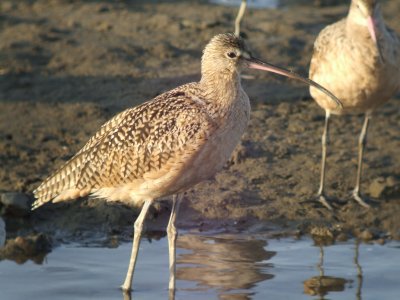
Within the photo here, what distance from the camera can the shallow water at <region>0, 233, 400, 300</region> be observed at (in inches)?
292

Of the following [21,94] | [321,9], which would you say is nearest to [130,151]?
[21,94]

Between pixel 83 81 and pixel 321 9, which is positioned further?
pixel 321 9

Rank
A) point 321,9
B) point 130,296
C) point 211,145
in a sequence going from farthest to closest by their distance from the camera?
point 321,9 < point 130,296 < point 211,145

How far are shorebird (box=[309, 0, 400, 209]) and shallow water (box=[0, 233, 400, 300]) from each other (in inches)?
40.5

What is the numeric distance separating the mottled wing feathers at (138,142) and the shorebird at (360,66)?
2437mm

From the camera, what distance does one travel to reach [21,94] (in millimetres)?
11078

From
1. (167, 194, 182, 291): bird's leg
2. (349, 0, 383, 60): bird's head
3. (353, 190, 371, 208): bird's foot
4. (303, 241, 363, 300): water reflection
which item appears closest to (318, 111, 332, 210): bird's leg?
(353, 190, 371, 208): bird's foot

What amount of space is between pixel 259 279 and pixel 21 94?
4.43 metres

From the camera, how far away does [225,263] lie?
795cm

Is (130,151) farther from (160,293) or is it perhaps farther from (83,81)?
(83,81)

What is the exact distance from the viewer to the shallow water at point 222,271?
7426 millimetres

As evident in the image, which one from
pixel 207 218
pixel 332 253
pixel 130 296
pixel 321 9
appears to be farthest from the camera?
pixel 321 9

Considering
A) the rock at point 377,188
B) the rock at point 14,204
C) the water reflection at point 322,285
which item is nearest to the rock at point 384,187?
the rock at point 377,188

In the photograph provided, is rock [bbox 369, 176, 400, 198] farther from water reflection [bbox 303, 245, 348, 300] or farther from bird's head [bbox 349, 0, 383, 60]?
water reflection [bbox 303, 245, 348, 300]
